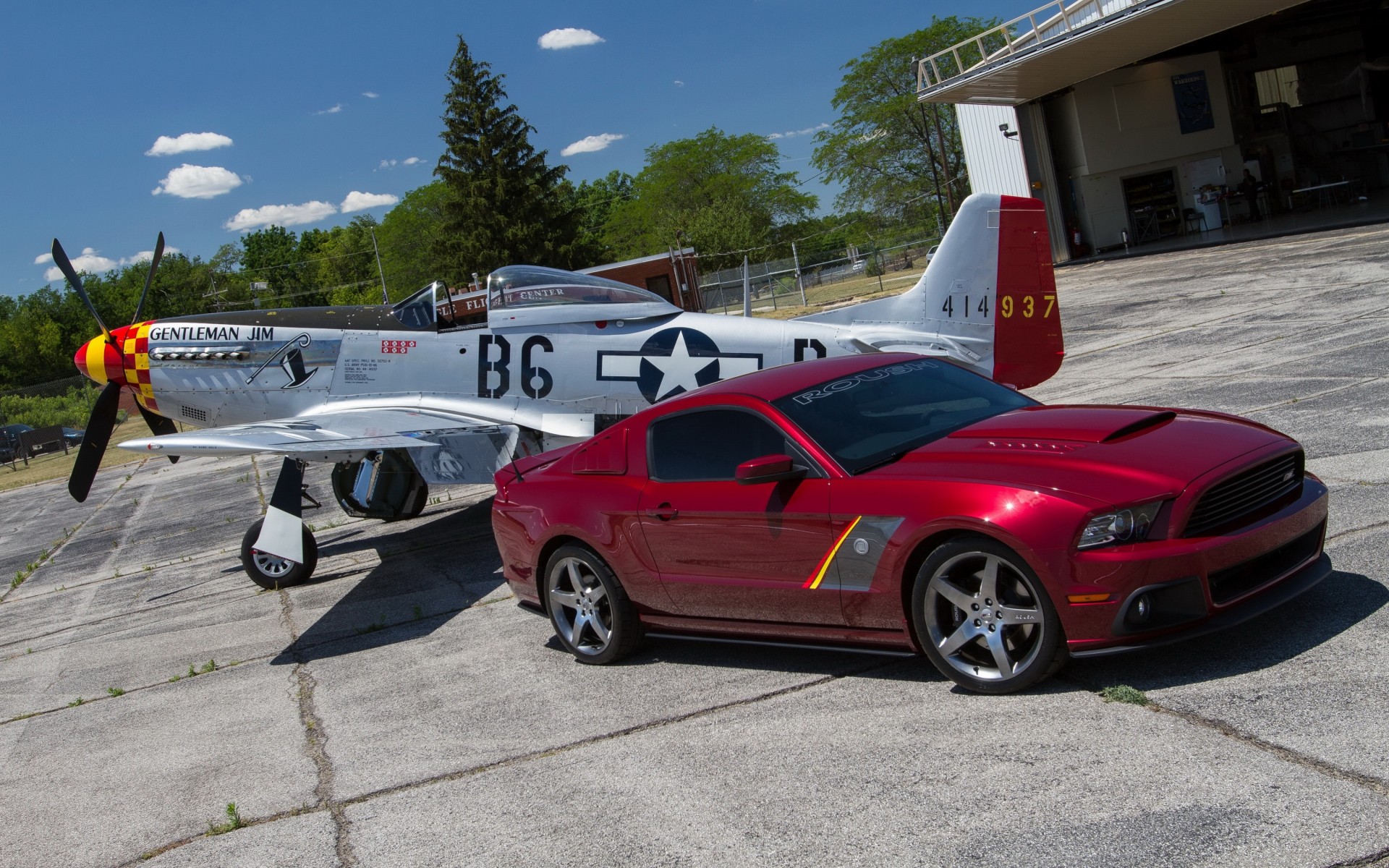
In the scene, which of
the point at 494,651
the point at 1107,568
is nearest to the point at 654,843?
the point at 1107,568

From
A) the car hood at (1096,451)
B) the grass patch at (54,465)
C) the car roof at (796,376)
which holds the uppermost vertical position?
the grass patch at (54,465)

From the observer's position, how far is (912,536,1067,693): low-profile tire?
165 inches

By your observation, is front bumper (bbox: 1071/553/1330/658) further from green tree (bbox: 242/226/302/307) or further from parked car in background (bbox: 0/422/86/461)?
green tree (bbox: 242/226/302/307)

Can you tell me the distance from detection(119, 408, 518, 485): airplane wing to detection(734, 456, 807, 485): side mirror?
4.79 metres

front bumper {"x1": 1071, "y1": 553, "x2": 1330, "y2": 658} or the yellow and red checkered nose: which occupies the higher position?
the yellow and red checkered nose

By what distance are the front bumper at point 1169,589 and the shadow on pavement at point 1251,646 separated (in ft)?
0.89

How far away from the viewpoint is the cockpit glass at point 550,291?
1016 cm

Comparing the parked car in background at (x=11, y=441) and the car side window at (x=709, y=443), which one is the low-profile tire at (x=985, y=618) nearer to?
the car side window at (x=709, y=443)

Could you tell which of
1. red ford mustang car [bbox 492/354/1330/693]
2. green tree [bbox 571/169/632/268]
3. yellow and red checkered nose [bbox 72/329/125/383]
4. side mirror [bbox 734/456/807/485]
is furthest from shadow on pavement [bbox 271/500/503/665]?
green tree [bbox 571/169/632/268]

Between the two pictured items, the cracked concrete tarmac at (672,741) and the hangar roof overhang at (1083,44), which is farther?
the hangar roof overhang at (1083,44)

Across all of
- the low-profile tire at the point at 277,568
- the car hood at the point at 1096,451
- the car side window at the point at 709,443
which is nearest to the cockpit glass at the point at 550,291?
the low-profile tire at the point at 277,568

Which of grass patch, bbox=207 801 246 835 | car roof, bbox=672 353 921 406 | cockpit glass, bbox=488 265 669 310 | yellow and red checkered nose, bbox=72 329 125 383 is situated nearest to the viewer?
Result: grass patch, bbox=207 801 246 835

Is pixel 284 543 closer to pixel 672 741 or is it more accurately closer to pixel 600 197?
pixel 672 741

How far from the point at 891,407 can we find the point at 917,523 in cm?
107
